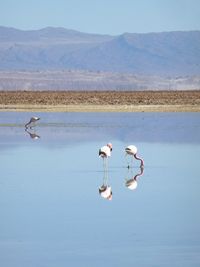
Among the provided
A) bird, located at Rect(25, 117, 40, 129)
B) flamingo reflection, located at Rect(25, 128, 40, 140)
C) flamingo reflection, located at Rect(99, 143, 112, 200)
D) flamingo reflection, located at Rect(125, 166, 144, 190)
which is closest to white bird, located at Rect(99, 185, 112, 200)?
flamingo reflection, located at Rect(99, 143, 112, 200)

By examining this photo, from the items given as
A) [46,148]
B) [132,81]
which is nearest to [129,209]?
[46,148]

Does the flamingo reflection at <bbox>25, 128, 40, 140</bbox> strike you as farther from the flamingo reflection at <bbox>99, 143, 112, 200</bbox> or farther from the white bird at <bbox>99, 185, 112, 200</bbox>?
the white bird at <bbox>99, 185, 112, 200</bbox>

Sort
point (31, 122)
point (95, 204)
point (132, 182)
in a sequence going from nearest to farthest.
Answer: point (95, 204), point (132, 182), point (31, 122)

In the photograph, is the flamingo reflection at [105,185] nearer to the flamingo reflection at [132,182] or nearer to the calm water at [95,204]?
the calm water at [95,204]

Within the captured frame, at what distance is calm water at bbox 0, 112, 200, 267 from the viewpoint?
11.3 m

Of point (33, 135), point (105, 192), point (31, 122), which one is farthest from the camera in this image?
point (31, 122)

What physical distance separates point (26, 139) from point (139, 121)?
8585 mm

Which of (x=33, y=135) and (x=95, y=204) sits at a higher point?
(x=33, y=135)

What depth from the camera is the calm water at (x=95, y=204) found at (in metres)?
11.3

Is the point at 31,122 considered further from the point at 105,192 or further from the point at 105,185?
the point at 105,192

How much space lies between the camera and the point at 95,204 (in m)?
14.8

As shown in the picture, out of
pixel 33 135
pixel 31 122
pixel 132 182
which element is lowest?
pixel 132 182

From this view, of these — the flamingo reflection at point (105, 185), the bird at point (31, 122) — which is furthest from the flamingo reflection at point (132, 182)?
the bird at point (31, 122)

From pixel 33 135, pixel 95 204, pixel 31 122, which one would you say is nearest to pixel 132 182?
pixel 95 204
